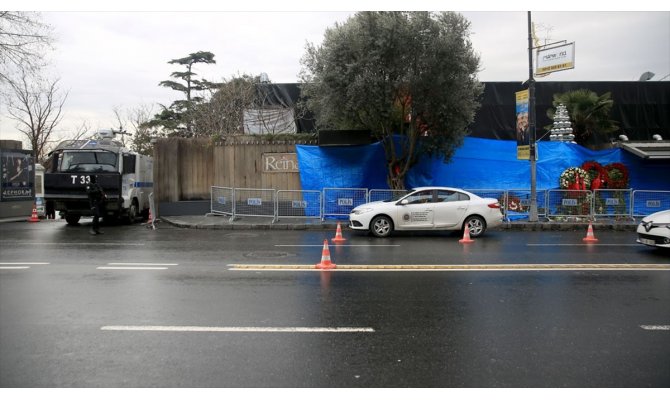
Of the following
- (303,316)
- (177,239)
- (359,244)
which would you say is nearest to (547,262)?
(359,244)

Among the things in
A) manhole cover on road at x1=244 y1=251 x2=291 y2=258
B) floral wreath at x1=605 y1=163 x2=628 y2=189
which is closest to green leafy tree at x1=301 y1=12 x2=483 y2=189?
floral wreath at x1=605 y1=163 x2=628 y2=189

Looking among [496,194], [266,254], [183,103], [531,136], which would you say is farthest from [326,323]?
[183,103]

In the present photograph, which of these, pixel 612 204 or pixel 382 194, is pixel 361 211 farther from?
pixel 612 204

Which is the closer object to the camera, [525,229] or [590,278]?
[590,278]

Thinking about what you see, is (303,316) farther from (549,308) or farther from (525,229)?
(525,229)

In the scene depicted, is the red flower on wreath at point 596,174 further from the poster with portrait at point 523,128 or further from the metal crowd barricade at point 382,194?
the metal crowd barricade at point 382,194

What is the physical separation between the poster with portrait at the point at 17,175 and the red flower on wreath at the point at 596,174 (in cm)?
2169

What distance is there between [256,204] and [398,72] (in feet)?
22.4

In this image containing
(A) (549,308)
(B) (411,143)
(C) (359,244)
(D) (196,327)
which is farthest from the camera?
(B) (411,143)

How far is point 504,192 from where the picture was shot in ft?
56.2

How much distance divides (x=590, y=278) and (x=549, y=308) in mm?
2370

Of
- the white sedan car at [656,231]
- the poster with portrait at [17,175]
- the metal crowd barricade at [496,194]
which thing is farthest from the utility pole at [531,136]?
the poster with portrait at [17,175]

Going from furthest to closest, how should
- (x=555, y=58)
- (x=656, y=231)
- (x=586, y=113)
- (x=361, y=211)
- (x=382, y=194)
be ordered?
1. (x=586, y=113)
2. (x=382, y=194)
3. (x=555, y=58)
4. (x=361, y=211)
5. (x=656, y=231)

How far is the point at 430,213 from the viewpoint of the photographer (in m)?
13.7
